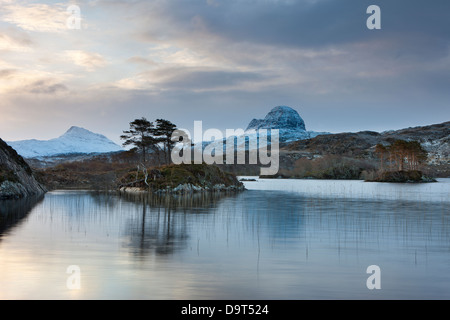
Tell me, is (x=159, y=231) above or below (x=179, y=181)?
below

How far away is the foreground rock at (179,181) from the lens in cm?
5906

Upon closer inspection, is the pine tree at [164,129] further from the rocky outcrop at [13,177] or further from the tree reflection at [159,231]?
the tree reflection at [159,231]

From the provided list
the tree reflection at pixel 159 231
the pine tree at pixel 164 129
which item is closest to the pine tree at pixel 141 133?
the pine tree at pixel 164 129

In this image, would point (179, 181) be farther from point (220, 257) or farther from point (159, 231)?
point (220, 257)

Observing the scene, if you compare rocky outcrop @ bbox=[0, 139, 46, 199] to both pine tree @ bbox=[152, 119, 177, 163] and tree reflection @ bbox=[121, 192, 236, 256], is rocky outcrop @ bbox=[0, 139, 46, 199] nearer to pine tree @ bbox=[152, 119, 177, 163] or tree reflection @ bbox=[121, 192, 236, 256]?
tree reflection @ bbox=[121, 192, 236, 256]

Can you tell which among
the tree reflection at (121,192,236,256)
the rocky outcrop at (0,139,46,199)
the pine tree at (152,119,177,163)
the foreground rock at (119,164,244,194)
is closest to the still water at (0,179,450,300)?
the tree reflection at (121,192,236,256)

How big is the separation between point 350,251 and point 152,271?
8.16 meters

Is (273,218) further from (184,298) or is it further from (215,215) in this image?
(184,298)

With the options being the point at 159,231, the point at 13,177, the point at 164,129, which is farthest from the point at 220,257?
the point at 164,129

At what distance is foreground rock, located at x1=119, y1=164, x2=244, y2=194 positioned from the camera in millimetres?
59056

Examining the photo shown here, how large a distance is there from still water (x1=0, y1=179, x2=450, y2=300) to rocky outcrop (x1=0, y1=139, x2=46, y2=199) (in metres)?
15.7

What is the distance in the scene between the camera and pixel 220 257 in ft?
52.3

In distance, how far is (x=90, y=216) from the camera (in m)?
29.2

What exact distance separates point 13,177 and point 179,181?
21.2 metres
